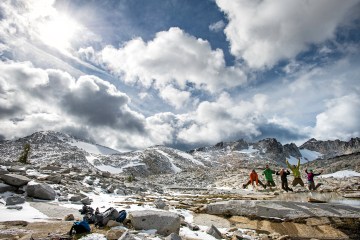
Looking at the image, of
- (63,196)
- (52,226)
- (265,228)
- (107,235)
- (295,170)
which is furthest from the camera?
(295,170)

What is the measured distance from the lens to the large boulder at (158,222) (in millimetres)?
10016

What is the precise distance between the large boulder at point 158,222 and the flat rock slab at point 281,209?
5.76 metres

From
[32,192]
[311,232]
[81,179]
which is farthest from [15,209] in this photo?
[81,179]

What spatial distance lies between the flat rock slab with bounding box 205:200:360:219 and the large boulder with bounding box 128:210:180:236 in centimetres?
576

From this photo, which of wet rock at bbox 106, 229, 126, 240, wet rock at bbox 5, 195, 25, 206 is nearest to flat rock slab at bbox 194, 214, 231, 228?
wet rock at bbox 106, 229, 126, 240

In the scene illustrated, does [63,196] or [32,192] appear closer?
[32,192]

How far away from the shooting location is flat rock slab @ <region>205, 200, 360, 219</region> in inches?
550

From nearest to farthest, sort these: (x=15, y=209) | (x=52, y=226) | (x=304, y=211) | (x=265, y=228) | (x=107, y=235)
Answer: (x=107, y=235) < (x=52, y=226) < (x=15, y=209) < (x=265, y=228) < (x=304, y=211)

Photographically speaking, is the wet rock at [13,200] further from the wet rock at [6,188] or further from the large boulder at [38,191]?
the wet rock at [6,188]

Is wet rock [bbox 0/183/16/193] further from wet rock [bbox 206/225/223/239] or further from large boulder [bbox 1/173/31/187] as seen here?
wet rock [bbox 206/225/223/239]

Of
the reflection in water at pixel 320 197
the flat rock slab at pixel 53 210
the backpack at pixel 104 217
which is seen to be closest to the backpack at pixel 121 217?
the backpack at pixel 104 217

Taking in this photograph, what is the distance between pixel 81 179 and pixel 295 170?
1961cm

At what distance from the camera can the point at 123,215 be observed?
10633 mm

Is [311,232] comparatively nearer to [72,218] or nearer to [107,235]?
[107,235]
